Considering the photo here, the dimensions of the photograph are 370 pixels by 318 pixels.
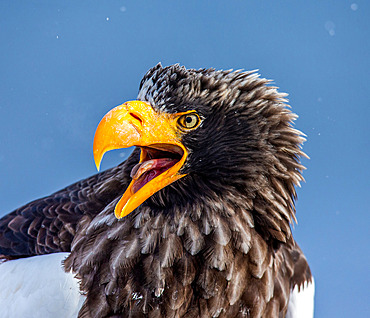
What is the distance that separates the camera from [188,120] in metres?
1.78

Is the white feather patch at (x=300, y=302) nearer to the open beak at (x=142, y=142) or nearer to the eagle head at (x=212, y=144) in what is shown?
the eagle head at (x=212, y=144)

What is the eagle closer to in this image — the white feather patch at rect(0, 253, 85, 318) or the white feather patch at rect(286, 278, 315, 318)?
the white feather patch at rect(0, 253, 85, 318)

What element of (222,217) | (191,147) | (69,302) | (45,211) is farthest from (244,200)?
(45,211)

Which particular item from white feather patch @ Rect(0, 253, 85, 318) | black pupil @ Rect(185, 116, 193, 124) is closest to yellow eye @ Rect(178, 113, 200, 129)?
black pupil @ Rect(185, 116, 193, 124)

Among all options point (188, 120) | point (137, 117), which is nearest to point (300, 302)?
point (188, 120)

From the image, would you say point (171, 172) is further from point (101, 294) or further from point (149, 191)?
point (101, 294)

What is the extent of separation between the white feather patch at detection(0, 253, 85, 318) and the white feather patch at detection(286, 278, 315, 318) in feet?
3.17

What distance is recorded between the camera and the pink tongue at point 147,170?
1.76 metres

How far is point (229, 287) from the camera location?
1844mm

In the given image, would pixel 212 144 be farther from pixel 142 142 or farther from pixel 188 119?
pixel 142 142

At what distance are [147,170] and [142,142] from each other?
0.13 metres

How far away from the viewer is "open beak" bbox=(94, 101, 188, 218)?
1643 millimetres

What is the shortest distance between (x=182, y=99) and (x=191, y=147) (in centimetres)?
18

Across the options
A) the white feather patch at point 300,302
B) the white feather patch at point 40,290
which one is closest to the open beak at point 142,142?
the white feather patch at point 40,290
